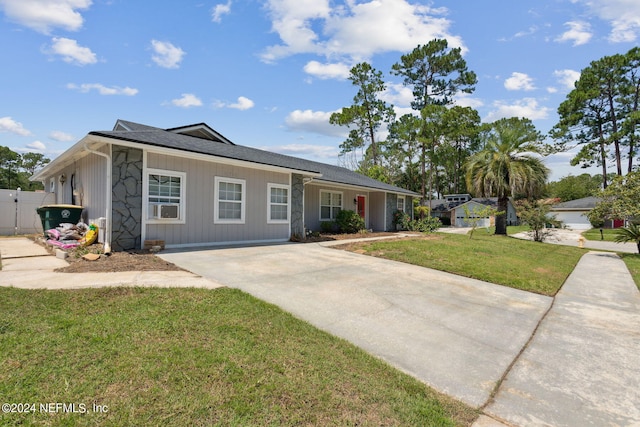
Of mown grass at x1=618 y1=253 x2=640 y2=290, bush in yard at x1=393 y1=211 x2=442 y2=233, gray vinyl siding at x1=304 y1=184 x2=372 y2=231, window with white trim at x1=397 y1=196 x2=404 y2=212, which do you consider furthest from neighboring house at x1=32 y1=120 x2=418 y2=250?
window with white trim at x1=397 y1=196 x2=404 y2=212

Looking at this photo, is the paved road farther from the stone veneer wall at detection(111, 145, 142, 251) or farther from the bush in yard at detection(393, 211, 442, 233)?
the bush in yard at detection(393, 211, 442, 233)

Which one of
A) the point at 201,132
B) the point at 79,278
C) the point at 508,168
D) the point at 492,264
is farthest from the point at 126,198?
the point at 508,168

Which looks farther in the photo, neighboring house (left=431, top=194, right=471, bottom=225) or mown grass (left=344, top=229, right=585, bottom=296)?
neighboring house (left=431, top=194, right=471, bottom=225)

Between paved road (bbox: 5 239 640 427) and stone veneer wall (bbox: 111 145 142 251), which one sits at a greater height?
stone veneer wall (bbox: 111 145 142 251)

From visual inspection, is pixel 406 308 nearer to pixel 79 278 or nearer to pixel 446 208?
pixel 79 278

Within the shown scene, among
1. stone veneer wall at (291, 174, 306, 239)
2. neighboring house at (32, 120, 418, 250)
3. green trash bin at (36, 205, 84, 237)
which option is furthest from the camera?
stone veneer wall at (291, 174, 306, 239)

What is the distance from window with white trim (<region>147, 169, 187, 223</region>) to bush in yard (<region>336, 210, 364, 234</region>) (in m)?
8.34

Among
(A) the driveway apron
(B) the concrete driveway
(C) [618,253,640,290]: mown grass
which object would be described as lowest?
(C) [618,253,640,290]: mown grass

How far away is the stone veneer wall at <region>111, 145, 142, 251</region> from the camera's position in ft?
23.9

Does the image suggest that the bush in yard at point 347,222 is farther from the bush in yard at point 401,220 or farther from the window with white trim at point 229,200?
the window with white trim at point 229,200

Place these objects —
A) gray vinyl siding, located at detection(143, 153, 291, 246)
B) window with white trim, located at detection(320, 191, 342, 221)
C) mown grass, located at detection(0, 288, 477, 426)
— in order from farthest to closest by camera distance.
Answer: window with white trim, located at detection(320, 191, 342, 221)
gray vinyl siding, located at detection(143, 153, 291, 246)
mown grass, located at detection(0, 288, 477, 426)

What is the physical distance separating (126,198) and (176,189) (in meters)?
1.24

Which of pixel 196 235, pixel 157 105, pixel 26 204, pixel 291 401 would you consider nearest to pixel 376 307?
pixel 291 401

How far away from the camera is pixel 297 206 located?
11727 mm
